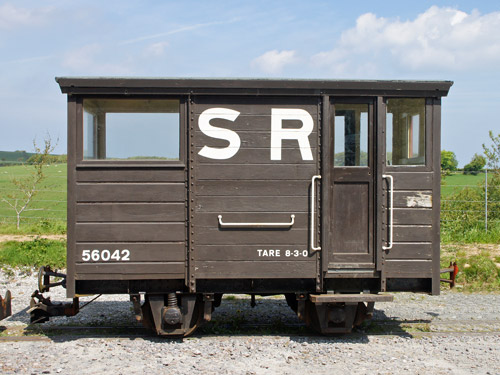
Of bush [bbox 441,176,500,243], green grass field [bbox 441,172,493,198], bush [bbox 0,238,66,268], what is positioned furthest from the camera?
green grass field [bbox 441,172,493,198]

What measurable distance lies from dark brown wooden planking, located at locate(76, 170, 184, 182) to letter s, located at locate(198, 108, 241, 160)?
17.5 inches

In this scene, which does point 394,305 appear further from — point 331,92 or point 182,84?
point 182,84

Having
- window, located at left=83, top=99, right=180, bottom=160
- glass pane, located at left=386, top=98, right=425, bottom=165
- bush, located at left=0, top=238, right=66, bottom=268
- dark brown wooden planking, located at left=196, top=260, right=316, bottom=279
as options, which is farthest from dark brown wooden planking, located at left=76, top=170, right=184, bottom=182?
bush, located at left=0, top=238, right=66, bottom=268

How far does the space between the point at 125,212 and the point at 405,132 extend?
3.82 m

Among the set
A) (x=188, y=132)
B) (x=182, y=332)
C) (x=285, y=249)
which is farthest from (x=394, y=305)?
(x=188, y=132)

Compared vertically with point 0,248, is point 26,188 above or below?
above

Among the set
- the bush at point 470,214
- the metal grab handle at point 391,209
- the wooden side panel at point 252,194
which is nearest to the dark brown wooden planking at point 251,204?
the wooden side panel at point 252,194

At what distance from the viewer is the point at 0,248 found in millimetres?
13008

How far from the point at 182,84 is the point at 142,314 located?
9.99 ft

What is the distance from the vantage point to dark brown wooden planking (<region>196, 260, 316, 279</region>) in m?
6.36

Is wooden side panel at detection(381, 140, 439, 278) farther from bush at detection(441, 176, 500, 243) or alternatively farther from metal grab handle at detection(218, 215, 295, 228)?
bush at detection(441, 176, 500, 243)

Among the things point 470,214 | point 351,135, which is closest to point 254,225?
point 351,135

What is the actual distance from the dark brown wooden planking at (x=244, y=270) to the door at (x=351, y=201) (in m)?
0.62

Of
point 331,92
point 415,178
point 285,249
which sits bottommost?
point 285,249
